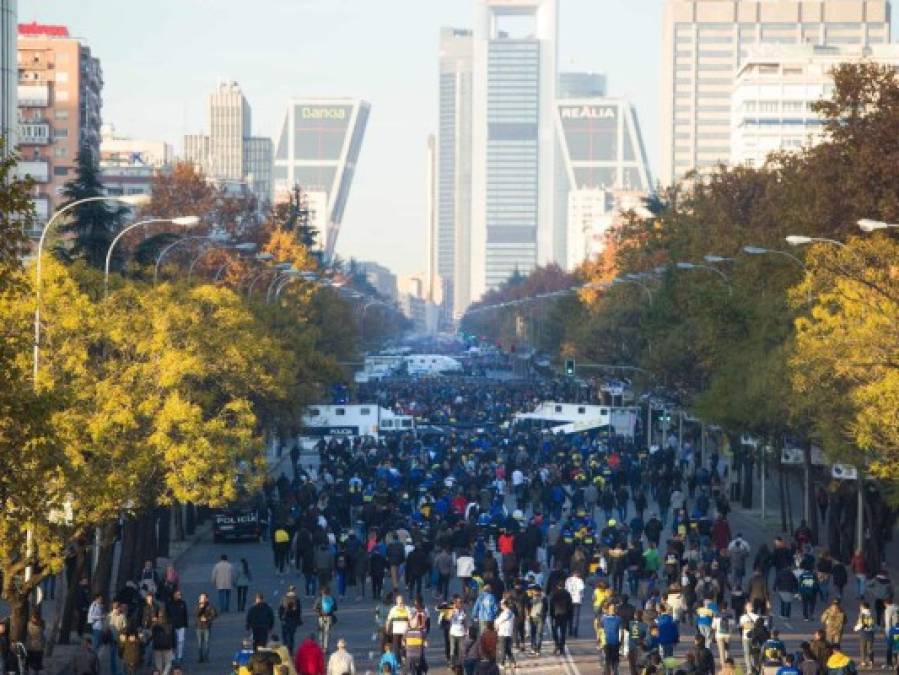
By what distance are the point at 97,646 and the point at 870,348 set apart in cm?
1484

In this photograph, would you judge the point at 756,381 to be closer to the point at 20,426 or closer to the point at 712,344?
the point at 712,344

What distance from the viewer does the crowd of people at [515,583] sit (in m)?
29.5

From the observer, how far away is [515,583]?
34531 mm

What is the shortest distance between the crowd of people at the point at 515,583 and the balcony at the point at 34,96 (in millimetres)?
97664

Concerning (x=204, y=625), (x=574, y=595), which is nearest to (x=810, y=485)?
(x=574, y=595)

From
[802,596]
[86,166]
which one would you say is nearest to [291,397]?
[86,166]

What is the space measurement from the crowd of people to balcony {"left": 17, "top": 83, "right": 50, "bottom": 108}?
97.7 metres

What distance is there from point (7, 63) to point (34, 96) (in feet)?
196

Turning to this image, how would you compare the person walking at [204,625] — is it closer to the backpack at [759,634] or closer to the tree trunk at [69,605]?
the tree trunk at [69,605]

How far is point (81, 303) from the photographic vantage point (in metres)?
34.7

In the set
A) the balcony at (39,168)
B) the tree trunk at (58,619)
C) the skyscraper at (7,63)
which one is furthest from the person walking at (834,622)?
the balcony at (39,168)

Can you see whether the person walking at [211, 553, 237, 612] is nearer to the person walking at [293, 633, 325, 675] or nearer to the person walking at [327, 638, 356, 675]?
the person walking at [293, 633, 325, 675]

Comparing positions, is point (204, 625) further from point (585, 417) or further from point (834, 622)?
point (585, 417)

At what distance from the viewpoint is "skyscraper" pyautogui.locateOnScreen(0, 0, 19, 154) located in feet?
323
